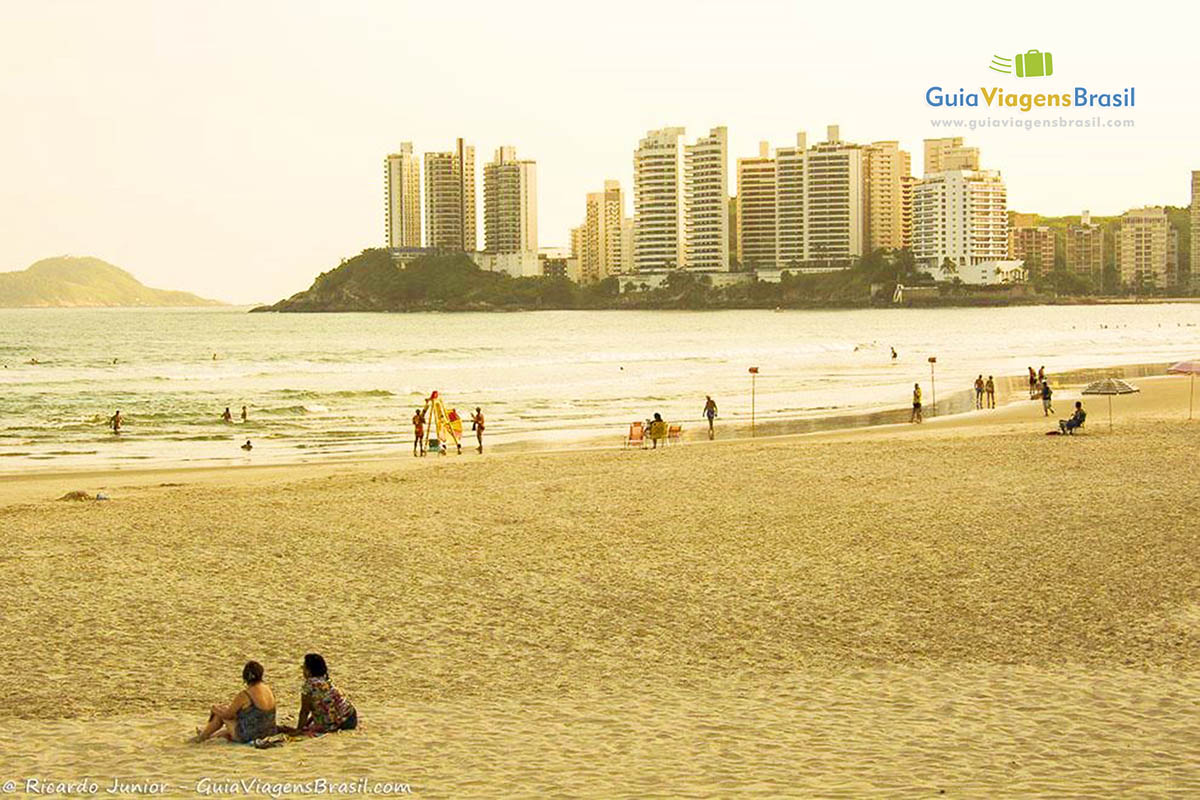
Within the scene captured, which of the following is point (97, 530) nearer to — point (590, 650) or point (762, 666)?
point (590, 650)

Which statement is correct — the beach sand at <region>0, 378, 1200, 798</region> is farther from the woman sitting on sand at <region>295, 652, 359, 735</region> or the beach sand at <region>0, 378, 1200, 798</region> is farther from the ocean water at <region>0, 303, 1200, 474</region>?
the ocean water at <region>0, 303, 1200, 474</region>

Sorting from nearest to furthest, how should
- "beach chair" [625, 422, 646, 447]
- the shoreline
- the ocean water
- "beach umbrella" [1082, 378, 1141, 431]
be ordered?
the shoreline, "beach umbrella" [1082, 378, 1141, 431], "beach chair" [625, 422, 646, 447], the ocean water

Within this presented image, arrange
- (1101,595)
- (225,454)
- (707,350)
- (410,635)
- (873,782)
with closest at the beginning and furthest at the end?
(873,782) < (410,635) < (1101,595) < (225,454) < (707,350)

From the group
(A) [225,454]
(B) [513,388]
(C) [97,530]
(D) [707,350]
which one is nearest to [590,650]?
(C) [97,530]

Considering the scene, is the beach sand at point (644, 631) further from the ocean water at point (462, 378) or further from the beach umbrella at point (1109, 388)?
the ocean water at point (462, 378)

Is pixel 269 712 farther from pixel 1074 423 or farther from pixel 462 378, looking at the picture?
pixel 462 378

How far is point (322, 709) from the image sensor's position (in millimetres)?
8969

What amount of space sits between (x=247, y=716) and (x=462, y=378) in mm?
51792

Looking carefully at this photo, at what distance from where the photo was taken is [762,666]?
34.7ft

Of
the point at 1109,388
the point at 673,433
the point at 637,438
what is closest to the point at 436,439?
the point at 637,438

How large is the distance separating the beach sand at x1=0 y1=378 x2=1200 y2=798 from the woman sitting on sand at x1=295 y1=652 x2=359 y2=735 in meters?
0.15

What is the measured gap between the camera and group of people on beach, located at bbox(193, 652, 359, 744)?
8.79m

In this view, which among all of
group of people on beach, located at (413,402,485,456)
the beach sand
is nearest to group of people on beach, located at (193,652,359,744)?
the beach sand

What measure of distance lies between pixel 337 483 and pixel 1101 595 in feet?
44.3
